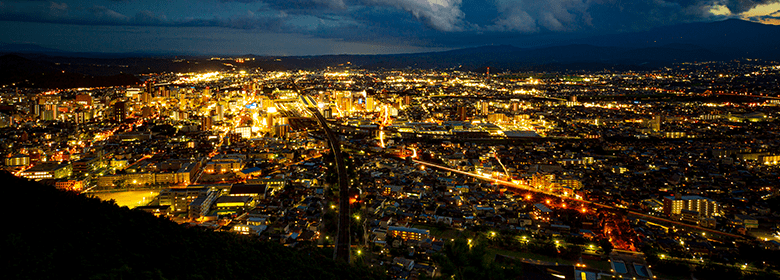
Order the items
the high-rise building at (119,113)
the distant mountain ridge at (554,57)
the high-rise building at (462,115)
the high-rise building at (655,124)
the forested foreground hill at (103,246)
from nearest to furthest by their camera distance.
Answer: the forested foreground hill at (103,246), the high-rise building at (655,124), the high-rise building at (119,113), the high-rise building at (462,115), the distant mountain ridge at (554,57)

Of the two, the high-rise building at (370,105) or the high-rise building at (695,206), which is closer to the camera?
the high-rise building at (695,206)

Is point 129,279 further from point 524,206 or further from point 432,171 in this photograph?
point 432,171

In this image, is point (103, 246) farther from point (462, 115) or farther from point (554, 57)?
point (554, 57)

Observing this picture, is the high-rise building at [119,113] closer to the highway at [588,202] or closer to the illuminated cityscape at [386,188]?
the illuminated cityscape at [386,188]

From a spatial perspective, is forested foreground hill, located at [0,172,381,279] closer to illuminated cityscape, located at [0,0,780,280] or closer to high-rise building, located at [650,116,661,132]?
illuminated cityscape, located at [0,0,780,280]

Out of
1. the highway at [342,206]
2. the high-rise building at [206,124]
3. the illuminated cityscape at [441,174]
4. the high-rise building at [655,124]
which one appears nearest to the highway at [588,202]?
the illuminated cityscape at [441,174]

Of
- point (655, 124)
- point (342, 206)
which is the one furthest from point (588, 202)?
point (655, 124)

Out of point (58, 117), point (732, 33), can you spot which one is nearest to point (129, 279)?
point (58, 117)
